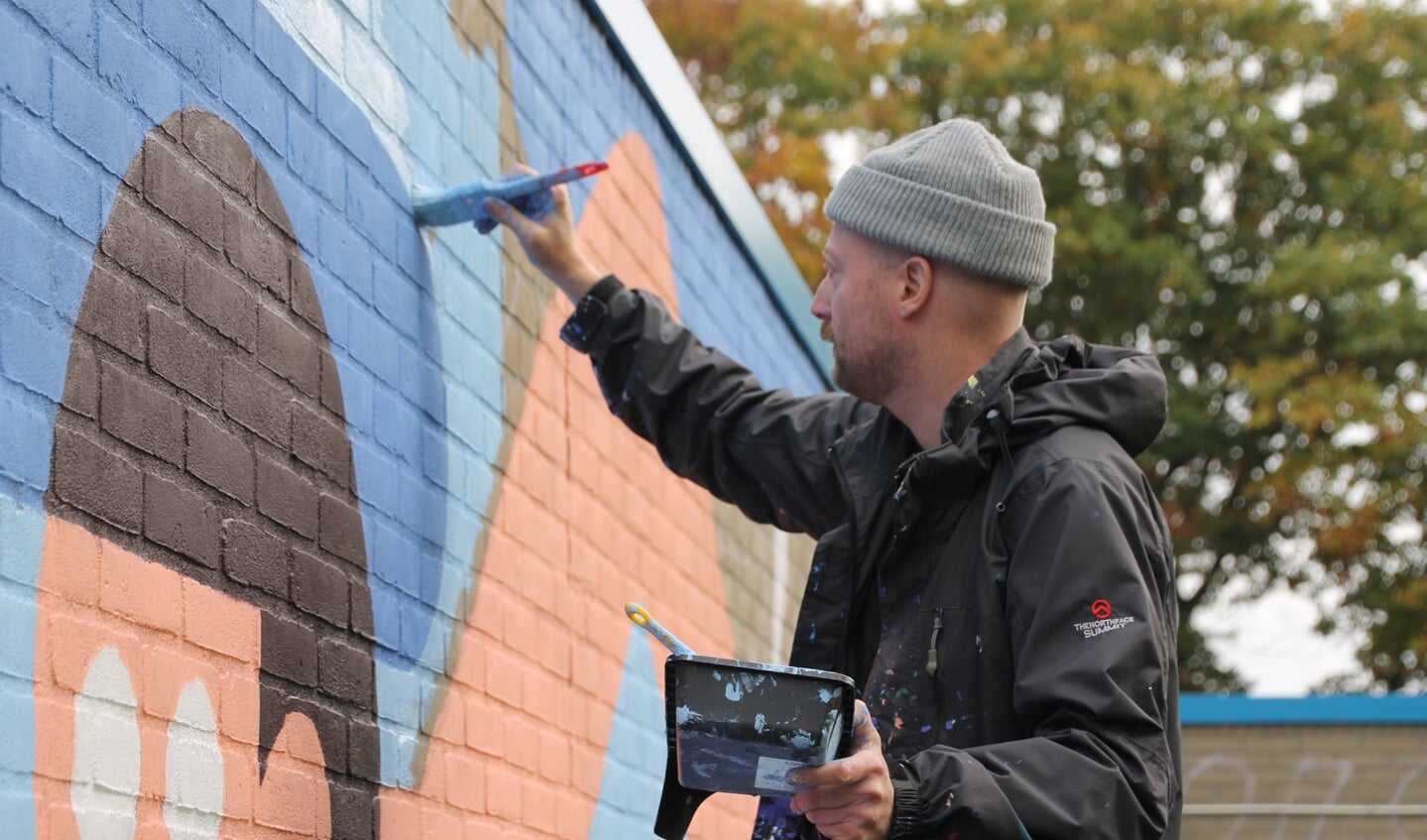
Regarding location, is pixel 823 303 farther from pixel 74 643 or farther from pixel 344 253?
pixel 74 643

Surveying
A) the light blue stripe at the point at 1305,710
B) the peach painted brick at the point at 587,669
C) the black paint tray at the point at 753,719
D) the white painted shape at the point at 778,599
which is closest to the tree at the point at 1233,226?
the light blue stripe at the point at 1305,710

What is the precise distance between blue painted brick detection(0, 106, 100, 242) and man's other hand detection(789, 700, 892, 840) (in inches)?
47.3

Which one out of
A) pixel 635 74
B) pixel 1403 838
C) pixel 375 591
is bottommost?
pixel 1403 838

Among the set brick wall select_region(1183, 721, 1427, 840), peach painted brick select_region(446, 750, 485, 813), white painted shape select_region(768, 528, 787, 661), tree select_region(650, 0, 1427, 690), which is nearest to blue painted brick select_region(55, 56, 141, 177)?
peach painted brick select_region(446, 750, 485, 813)

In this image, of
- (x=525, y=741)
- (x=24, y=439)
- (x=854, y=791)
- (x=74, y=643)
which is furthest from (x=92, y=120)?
(x=525, y=741)

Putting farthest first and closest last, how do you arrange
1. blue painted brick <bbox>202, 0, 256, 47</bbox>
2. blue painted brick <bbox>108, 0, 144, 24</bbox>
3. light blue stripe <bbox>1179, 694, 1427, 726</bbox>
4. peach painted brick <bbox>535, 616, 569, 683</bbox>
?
light blue stripe <bbox>1179, 694, 1427, 726</bbox>
peach painted brick <bbox>535, 616, 569, 683</bbox>
blue painted brick <bbox>202, 0, 256, 47</bbox>
blue painted brick <bbox>108, 0, 144, 24</bbox>

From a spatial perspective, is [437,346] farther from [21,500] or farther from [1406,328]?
[1406,328]

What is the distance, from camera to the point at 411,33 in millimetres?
3354

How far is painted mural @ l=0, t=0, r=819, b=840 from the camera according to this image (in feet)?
6.80

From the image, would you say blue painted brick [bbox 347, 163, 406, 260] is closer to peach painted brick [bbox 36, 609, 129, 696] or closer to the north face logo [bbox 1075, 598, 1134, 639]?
peach painted brick [bbox 36, 609, 129, 696]

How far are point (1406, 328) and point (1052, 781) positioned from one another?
16.5 metres

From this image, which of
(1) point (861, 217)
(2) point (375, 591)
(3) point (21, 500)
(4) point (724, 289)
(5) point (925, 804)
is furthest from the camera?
(4) point (724, 289)

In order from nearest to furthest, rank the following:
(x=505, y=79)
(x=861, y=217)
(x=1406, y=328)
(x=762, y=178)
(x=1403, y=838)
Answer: (x=861, y=217), (x=505, y=79), (x=1403, y=838), (x=1406, y=328), (x=762, y=178)

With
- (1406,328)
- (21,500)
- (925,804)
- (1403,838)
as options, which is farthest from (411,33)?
(1406,328)
